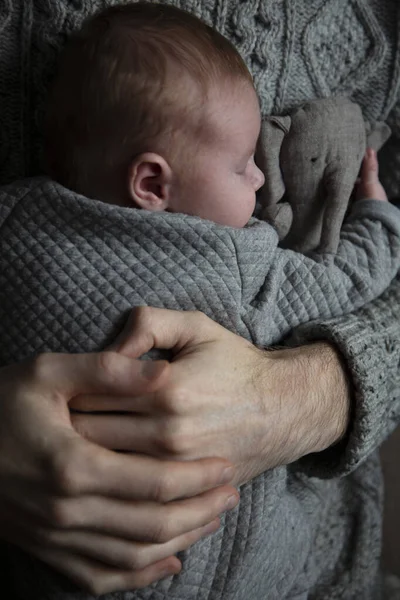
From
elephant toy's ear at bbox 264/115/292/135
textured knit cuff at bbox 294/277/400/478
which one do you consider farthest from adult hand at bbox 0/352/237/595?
elephant toy's ear at bbox 264/115/292/135

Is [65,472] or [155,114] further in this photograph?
[155,114]

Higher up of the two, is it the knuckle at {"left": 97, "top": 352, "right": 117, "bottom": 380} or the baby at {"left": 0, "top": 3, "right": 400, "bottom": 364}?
the baby at {"left": 0, "top": 3, "right": 400, "bottom": 364}

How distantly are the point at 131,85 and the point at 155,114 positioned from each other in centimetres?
5

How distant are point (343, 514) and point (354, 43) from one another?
92 cm

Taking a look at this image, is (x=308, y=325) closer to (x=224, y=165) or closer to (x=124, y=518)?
(x=224, y=165)

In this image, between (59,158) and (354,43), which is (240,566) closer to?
(59,158)

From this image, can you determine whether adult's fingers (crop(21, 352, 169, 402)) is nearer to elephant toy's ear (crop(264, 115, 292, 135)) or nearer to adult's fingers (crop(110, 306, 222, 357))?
adult's fingers (crop(110, 306, 222, 357))

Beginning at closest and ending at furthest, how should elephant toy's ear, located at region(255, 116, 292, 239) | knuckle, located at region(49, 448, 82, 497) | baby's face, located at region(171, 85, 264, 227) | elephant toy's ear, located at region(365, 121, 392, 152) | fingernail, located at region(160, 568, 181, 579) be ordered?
knuckle, located at region(49, 448, 82, 497) → fingernail, located at region(160, 568, 181, 579) → baby's face, located at region(171, 85, 264, 227) → elephant toy's ear, located at region(255, 116, 292, 239) → elephant toy's ear, located at region(365, 121, 392, 152)

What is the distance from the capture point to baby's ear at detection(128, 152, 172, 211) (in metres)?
0.92

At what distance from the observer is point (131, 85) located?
896mm

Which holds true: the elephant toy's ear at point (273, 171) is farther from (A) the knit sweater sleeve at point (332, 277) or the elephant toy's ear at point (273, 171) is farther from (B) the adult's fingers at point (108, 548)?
(B) the adult's fingers at point (108, 548)

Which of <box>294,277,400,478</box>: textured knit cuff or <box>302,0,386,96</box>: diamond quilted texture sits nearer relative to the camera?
<box>294,277,400,478</box>: textured knit cuff

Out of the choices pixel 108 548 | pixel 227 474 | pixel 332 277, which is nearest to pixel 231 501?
pixel 227 474

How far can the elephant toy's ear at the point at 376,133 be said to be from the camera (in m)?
1.18
